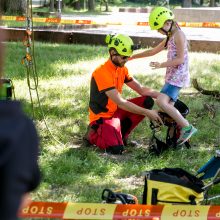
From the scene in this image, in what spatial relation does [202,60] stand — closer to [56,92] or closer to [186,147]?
[56,92]

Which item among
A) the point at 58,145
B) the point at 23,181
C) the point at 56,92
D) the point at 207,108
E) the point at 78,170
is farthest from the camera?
the point at 56,92

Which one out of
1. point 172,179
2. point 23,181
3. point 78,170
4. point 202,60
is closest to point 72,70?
point 202,60

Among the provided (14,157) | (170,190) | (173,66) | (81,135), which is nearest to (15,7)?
(81,135)

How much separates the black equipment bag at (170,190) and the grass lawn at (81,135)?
0.62 metres

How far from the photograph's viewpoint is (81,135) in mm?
6785

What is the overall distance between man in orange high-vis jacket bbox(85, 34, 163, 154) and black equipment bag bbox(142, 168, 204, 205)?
1874 mm

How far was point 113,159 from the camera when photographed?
590 cm

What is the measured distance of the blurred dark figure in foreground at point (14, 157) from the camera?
1.29 meters

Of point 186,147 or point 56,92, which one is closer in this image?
point 186,147

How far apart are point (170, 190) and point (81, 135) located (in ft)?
9.42

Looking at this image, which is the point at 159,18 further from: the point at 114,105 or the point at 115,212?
the point at 115,212

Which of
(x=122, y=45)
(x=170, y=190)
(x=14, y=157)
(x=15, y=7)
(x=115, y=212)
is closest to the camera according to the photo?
(x=14, y=157)

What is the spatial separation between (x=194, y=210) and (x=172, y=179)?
0.32 meters

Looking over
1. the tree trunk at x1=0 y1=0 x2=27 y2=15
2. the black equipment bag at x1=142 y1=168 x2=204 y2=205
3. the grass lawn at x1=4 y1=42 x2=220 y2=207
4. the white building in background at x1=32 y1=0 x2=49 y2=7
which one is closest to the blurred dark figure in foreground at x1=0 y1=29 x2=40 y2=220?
the black equipment bag at x1=142 y1=168 x2=204 y2=205
